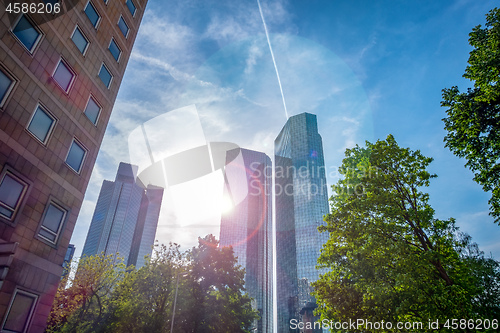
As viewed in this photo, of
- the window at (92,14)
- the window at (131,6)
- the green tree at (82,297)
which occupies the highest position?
the window at (131,6)

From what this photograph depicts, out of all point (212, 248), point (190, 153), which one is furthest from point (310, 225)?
point (212, 248)

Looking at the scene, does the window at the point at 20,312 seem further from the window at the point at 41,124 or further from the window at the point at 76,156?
the window at the point at 41,124

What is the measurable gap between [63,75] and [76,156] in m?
4.61

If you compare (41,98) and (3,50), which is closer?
(3,50)

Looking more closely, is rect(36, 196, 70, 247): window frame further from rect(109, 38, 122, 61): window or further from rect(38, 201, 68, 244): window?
rect(109, 38, 122, 61): window

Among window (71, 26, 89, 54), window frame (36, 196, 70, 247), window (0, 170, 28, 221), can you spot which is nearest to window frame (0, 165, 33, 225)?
window (0, 170, 28, 221)

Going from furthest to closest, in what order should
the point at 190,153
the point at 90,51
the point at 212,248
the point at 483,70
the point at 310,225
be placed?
the point at 310,225 < the point at 190,153 < the point at 212,248 < the point at 90,51 < the point at 483,70

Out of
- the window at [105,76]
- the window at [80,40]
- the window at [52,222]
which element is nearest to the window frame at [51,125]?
the window at [52,222]

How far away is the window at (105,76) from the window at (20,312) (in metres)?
13.8

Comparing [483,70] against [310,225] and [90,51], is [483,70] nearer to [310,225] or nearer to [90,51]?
[90,51]

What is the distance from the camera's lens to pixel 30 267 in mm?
12445

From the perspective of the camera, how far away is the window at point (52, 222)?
13541 mm

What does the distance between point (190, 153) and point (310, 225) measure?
86.8 m

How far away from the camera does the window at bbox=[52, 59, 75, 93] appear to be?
15.5 meters
